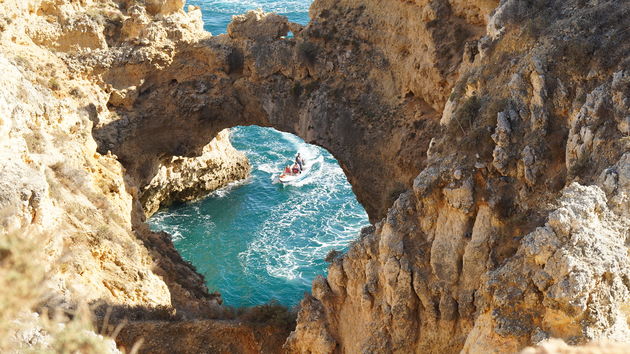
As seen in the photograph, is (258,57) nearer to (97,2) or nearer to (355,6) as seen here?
(355,6)

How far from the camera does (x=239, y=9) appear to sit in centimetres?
4916

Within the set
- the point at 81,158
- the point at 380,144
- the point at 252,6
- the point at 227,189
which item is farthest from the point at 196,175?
the point at 252,6

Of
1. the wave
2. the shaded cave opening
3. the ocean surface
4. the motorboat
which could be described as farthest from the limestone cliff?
the wave

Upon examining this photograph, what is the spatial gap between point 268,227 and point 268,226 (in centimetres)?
9

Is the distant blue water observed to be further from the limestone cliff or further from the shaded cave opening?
the limestone cliff

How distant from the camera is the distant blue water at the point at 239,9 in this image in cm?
4719

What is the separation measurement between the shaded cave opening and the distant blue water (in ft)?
44.5

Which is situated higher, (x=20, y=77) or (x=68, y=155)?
(x=20, y=77)

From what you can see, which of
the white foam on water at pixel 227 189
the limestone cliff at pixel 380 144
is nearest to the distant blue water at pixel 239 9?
the white foam on water at pixel 227 189

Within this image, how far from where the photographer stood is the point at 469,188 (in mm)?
12930

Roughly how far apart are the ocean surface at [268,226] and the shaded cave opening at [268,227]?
3 centimetres

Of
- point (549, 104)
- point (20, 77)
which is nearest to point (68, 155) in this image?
point (20, 77)

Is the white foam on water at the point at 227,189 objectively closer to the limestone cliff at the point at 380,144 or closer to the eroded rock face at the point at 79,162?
the limestone cliff at the point at 380,144

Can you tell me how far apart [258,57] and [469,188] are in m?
15.5
